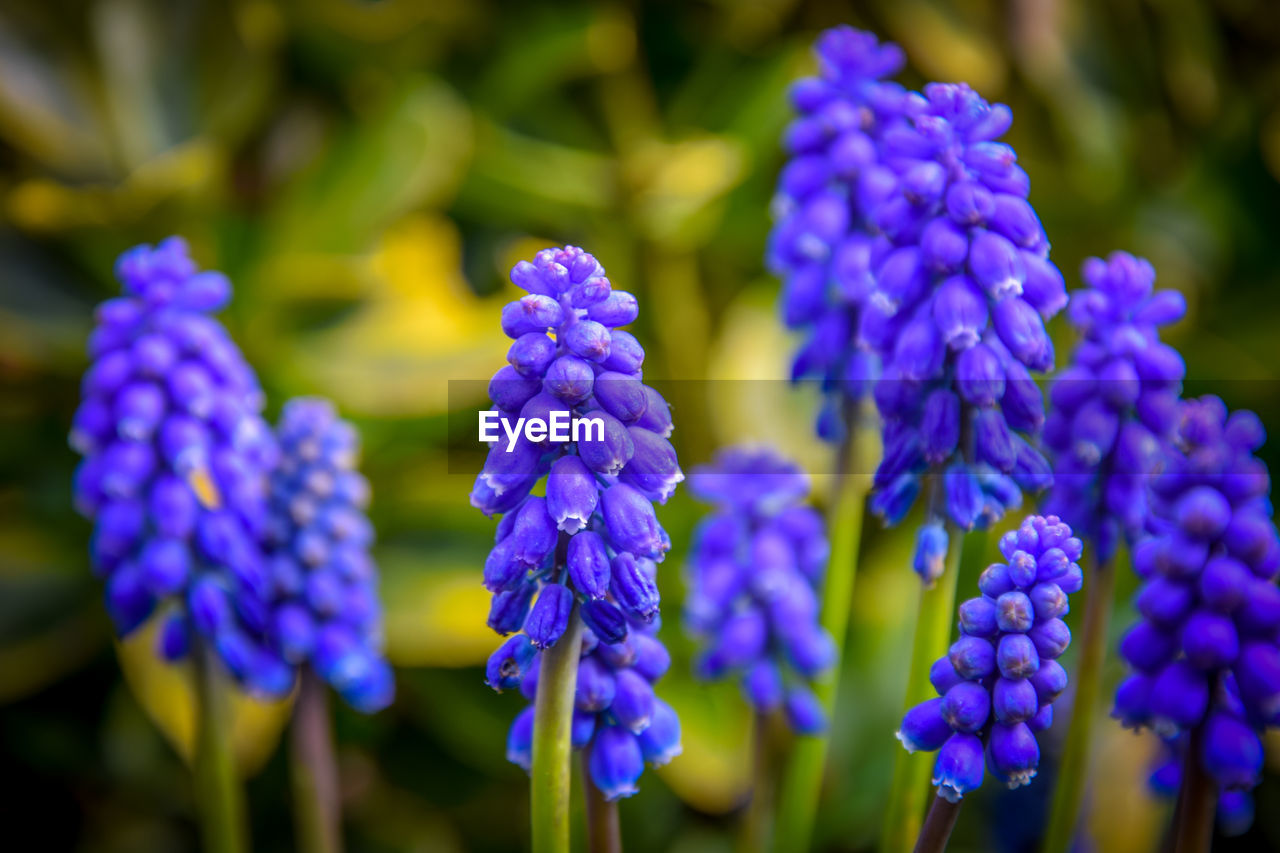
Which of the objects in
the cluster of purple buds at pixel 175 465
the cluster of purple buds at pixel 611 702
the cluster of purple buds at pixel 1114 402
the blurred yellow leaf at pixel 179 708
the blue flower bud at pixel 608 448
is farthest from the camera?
the blurred yellow leaf at pixel 179 708

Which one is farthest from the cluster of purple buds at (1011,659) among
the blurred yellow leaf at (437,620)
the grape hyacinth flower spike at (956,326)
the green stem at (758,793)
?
the blurred yellow leaf at (437,620)

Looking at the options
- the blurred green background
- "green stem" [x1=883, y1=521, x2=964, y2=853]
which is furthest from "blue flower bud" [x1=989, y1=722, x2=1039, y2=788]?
the blurred green background

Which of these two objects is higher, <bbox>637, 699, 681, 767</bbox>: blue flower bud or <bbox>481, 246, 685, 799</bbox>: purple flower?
<bbox>481, 246, 685, 799</bbox>: purple flower

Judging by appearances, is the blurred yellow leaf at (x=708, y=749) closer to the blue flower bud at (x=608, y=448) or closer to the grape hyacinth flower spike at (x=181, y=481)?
the grape hyacinth flower spike at (x=181, y=481)

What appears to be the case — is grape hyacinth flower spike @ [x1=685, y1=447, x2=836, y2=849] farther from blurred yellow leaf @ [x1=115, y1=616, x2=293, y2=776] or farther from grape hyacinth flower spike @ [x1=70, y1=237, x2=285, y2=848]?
blurred yellow leaf @ [x1=115, y1=616, x2=293, y2=776]

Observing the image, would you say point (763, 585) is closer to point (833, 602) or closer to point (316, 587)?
point (833, 602)

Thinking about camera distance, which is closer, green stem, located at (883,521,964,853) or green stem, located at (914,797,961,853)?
green stem, located at (914,797,961,853)
